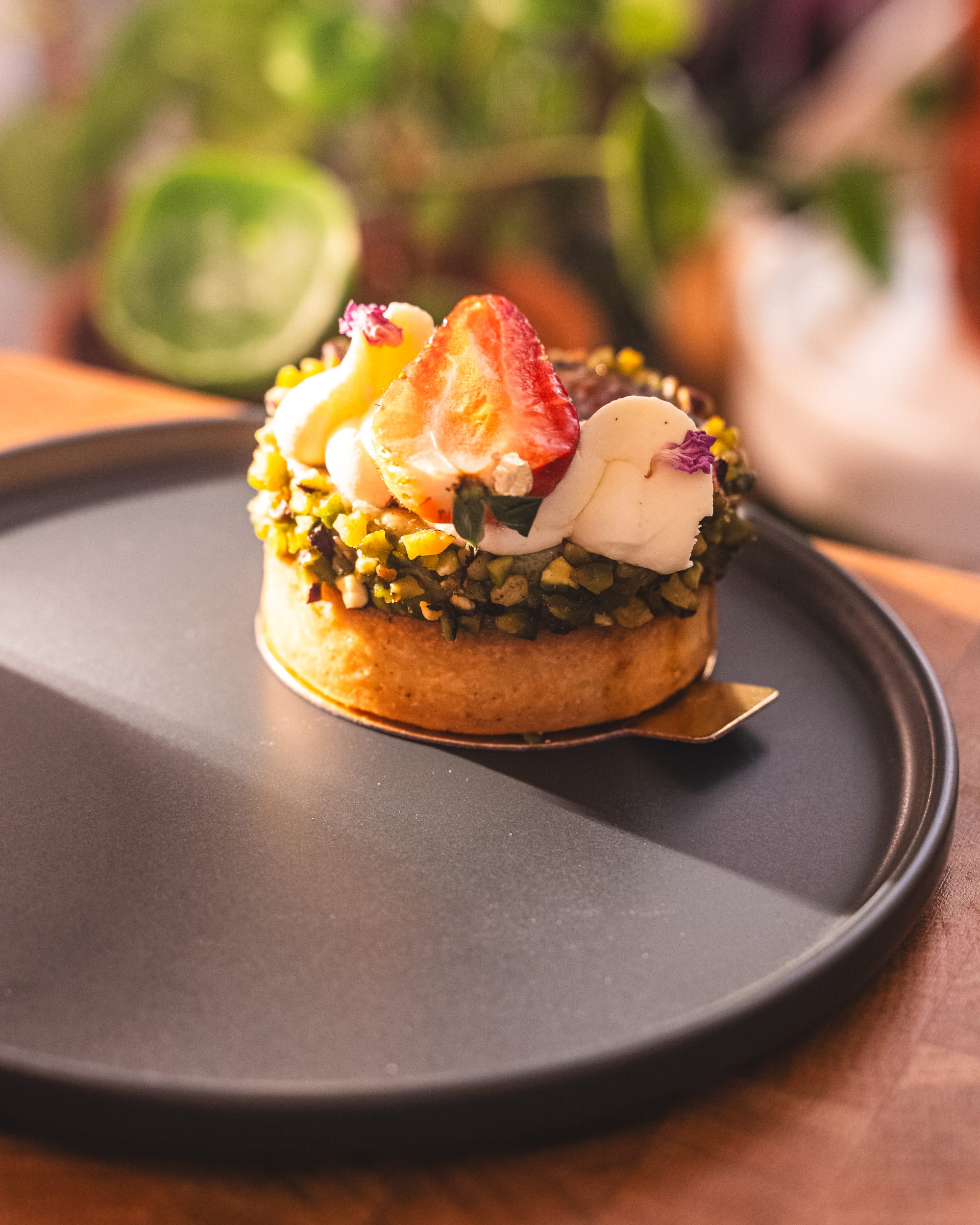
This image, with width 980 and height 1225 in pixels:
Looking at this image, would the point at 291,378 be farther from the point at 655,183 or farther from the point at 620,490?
the point at 655,183

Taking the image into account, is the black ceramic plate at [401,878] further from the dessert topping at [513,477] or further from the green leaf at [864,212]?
the green leaf at [864,212]

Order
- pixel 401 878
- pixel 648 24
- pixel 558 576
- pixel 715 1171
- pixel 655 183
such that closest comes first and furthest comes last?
pixel 715 1171 < pixel 401 878 < pixel 558 576 < pixel 655 183 < pixel 648 24

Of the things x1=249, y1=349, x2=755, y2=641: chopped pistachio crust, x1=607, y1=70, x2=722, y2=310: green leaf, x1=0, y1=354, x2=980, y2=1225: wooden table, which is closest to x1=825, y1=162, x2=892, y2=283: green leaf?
x1=607, y1=70, x2=722, y2=310: green leaf

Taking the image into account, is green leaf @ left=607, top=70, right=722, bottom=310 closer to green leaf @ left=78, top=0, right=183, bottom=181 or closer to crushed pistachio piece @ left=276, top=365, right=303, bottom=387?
green leaf @ left=78, top=0, right=183, bottom=181

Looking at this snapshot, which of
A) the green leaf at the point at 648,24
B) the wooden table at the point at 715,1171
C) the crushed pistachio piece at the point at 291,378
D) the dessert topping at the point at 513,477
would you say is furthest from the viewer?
the green leaf at the point at 648,24

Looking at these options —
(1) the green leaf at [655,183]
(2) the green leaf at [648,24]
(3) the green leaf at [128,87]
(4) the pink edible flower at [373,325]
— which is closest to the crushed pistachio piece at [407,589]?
(4) the pink edible flower at [373,325]

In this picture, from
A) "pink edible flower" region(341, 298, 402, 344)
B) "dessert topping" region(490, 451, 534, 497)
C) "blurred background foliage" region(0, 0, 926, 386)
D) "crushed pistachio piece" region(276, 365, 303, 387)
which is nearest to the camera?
"dessert topping" region(490, 451, 534, 497)

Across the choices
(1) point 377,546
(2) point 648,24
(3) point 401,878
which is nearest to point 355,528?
(1) point 377,546
